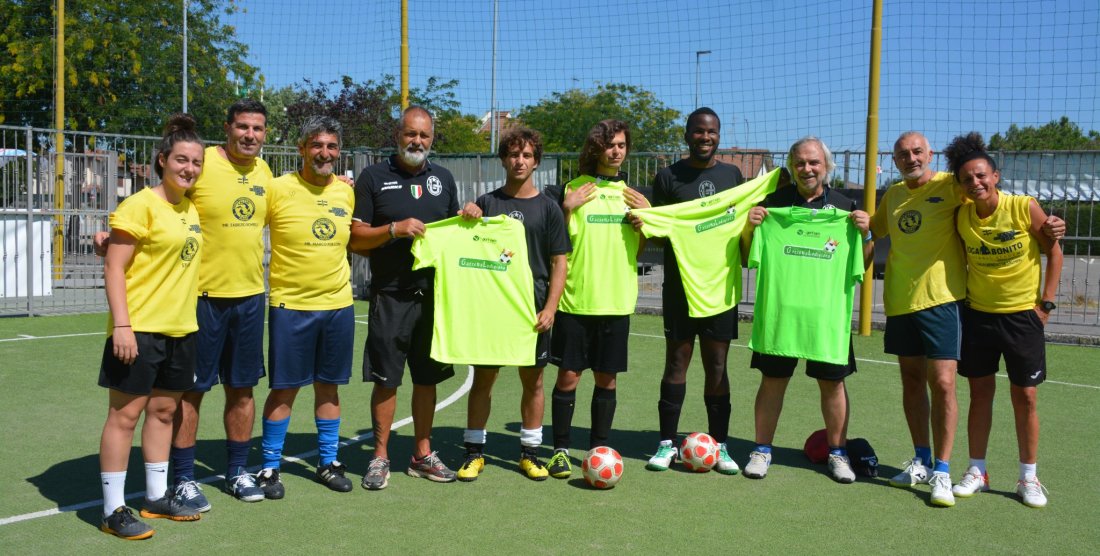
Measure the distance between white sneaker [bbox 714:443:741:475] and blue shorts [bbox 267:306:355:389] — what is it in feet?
7.94

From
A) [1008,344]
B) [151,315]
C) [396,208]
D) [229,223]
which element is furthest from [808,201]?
[151,315]

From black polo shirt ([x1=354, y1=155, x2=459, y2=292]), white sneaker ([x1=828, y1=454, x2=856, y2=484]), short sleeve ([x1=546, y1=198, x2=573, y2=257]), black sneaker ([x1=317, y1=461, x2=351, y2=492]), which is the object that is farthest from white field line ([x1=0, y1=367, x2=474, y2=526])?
white sneaker ([x1=828, y1=454, x2=856, y2=484])

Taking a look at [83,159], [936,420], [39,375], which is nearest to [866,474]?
[936,420]

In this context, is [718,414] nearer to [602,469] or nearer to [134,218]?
[602,469]

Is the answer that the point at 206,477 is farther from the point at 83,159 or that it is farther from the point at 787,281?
the point at 83,159

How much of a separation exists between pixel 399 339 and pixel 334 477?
Result: 0.90 meters

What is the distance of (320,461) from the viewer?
5.91m

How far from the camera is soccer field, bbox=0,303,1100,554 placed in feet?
16.0

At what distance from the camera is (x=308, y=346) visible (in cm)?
562

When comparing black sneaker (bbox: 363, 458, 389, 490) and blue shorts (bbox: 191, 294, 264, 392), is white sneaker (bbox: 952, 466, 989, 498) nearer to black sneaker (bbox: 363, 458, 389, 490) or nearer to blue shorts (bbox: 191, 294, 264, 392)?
black sneaker (bbox: 363, 458, 389, 490)

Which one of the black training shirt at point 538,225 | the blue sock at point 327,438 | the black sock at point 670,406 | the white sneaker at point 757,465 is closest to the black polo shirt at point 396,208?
the black training shirt at point 538,225

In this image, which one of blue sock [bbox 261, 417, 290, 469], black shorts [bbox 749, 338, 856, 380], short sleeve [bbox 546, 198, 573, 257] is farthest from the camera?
black shorts [bbox 749, 338, 856, 380]

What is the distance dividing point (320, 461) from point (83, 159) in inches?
449

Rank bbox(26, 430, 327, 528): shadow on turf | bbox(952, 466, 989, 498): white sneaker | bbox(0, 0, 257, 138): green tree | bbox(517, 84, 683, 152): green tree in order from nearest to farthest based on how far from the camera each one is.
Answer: bbox(26, 430, 327, 528): shadow on turf, bbox(952, 466, 989, 498): white sneaker, bbox(0, 0, 257, 138): green tree, bbox(517, 84, 683, 152): green tree
